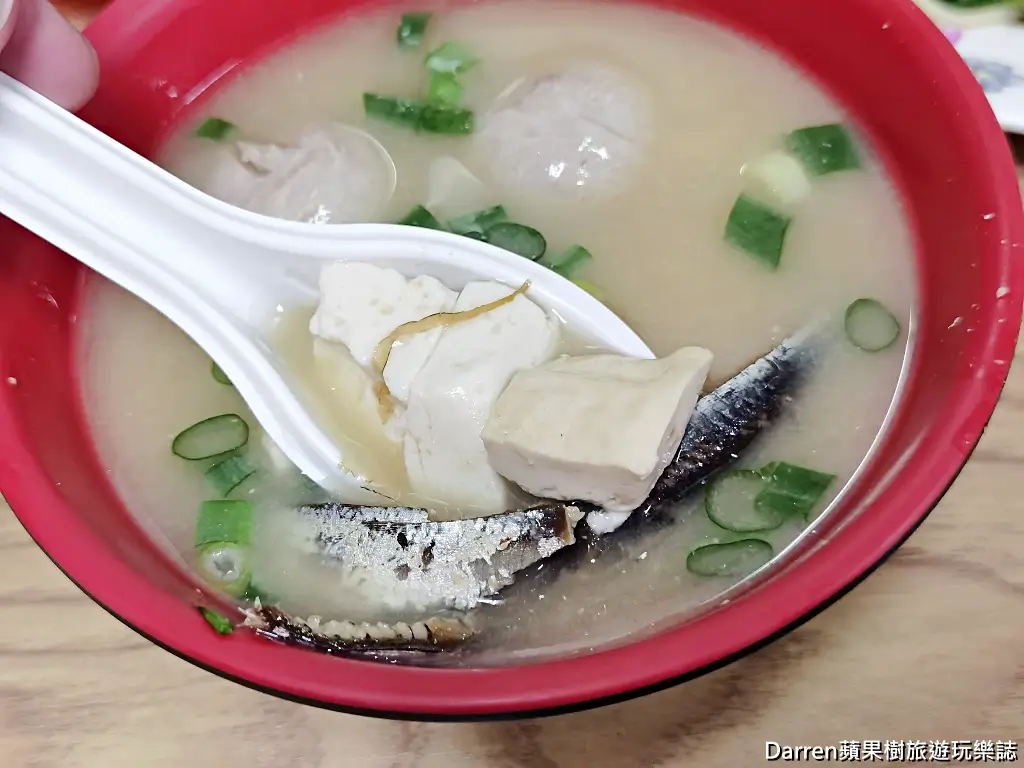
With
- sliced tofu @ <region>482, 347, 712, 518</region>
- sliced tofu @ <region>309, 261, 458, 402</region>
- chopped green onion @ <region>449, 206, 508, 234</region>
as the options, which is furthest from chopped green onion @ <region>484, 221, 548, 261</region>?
sliced tofu @ <region>482, 347, 712, 518</region>

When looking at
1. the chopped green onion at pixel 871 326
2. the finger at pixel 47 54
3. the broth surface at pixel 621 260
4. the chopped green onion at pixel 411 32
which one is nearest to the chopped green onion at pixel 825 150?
the broth surface at pixel 621 260

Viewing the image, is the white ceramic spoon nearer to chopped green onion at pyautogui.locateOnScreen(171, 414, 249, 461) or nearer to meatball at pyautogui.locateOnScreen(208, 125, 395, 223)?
chopped green onion at pyautogui.locateOnScreen(171, 414, 249, 461)

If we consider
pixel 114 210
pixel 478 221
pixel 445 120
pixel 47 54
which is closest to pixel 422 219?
pixel 478 221

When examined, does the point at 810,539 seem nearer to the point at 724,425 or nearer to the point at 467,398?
the point at 724,425

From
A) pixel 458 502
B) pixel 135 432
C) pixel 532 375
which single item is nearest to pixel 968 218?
pixel 532 375

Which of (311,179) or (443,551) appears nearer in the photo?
(443,551)
